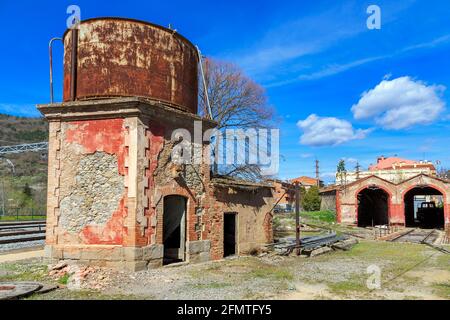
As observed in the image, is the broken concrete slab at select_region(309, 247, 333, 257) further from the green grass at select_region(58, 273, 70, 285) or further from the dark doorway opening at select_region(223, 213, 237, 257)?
the green grass at select_region(58, 273, 70, 285)

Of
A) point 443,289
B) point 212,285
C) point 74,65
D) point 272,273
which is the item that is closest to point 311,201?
point 272,273

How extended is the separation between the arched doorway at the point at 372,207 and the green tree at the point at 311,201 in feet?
25.0

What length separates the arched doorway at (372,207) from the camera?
4244 centimetres

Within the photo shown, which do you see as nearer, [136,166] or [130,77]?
[136,166]

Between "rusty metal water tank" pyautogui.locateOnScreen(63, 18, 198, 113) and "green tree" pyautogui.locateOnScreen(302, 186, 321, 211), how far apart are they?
4262cm

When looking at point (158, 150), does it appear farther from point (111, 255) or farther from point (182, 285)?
point (182, 285)

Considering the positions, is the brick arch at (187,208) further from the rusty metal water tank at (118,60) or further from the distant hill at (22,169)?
the distant hill at (22,169)

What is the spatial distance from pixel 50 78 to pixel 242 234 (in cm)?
913

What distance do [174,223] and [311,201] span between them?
1651 inches

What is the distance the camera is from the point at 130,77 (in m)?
12.2

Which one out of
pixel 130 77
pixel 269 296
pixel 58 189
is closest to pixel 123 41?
pixel 130 77

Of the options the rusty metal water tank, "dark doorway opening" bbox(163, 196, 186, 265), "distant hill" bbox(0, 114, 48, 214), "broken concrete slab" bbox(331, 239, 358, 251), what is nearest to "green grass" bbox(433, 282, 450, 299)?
"dark doorway opening" bbox(163, 196, 186, 265)

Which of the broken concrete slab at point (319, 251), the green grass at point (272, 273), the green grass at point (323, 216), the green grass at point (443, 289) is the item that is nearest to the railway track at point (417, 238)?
the broken concrete slab at point (319, 251)

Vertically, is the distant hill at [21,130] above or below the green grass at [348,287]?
above
